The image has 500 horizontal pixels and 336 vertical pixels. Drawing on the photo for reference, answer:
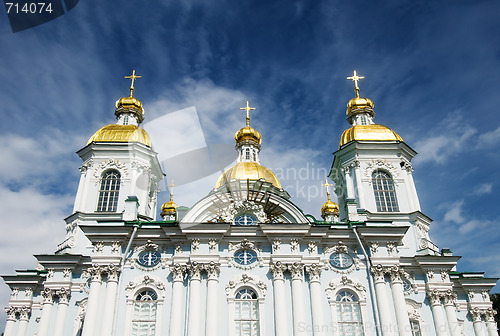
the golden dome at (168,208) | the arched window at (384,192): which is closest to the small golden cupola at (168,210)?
the golden dome at (168,208)

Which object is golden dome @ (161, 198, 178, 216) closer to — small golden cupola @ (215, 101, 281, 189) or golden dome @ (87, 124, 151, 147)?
small golden cupola @ (215, 101, 281, 189)

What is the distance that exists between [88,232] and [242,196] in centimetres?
654

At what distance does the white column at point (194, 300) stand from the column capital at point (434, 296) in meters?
9.40

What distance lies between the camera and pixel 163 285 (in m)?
18.1

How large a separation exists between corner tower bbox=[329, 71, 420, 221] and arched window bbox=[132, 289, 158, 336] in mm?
9637

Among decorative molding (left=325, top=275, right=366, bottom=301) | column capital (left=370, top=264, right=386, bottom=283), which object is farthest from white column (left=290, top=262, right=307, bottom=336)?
column capital (left=370, top=264, right=386, bottom=283)

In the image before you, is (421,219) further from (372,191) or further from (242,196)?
(242,196)

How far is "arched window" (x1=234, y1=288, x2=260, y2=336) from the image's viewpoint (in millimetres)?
17297

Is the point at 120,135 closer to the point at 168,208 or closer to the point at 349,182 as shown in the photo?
the point at 168,208

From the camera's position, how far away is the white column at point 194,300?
16828 millimetres

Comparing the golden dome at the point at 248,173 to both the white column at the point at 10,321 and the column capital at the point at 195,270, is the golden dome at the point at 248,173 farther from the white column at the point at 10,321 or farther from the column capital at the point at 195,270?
the white column at the point at 10,321

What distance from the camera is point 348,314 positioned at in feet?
59.0

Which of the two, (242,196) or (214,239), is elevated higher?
(242,196)

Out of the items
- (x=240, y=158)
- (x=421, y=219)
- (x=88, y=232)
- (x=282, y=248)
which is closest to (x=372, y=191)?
(x=421, y=219)
